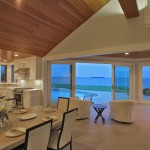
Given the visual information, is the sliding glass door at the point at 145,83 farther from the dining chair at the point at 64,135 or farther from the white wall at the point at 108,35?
→ the dining chair at the point at 64,135

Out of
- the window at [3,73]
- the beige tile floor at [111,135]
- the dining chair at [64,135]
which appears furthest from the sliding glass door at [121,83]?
the window at [3,73]

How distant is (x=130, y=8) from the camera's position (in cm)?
373

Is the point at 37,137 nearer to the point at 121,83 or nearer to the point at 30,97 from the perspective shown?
the point at 30,97

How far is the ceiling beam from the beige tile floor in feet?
10.7

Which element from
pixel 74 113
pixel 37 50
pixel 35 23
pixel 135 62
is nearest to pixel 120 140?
pixel 74 113

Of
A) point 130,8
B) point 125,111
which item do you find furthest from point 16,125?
point 130,8

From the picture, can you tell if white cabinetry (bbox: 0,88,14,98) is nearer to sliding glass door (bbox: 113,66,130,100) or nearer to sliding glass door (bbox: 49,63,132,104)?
sliding glass door (bbox: 49,63,132,104)

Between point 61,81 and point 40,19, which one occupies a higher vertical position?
point 40,19

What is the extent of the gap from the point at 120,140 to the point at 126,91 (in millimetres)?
5242

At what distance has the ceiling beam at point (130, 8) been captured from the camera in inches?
135

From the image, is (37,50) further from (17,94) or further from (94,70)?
(94,70)

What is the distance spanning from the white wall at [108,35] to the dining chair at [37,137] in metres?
3.55

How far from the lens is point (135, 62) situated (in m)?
8.12

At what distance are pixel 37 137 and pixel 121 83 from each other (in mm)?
7129
